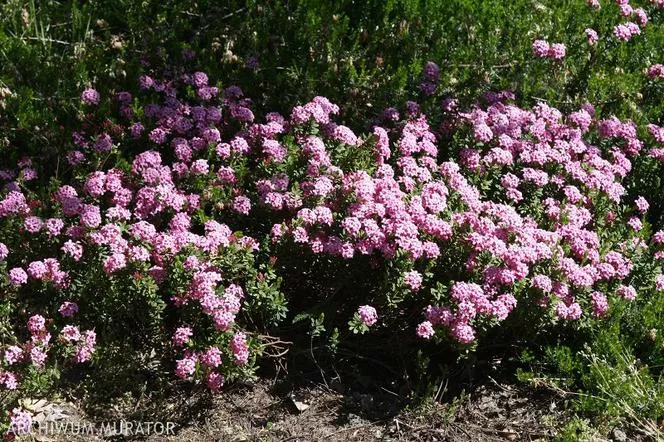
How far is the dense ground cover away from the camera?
4012 mm

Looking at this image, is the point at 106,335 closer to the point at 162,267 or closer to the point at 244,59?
the point at 162,267

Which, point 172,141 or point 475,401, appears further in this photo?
point 172,141

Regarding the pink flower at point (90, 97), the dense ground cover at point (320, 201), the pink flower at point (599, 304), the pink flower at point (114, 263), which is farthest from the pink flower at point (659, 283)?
the pink flower at point (90, 97)

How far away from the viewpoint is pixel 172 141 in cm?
484

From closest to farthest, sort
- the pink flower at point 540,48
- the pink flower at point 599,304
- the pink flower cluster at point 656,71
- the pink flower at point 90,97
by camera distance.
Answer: the pink flower at point 599,304
the pink flower at point 90,97
the pink flower at point 540,48
the pink flower cluster at point 656,71

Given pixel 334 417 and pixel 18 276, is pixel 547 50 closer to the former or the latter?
pixel 334 417

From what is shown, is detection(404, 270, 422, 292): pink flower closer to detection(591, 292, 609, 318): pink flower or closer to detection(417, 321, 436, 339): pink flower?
detection(417, 321, 436, 339): pink flower

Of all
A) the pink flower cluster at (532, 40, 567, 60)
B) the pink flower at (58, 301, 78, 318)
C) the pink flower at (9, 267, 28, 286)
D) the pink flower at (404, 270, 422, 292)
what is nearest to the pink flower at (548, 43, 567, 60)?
the pink flower cluster at (532, 40, 567, 60)

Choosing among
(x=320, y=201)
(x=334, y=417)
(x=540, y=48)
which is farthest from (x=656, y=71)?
(x=334, y=417)

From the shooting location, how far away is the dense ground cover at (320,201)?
13.2 ft

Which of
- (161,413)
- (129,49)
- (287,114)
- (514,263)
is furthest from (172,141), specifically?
(514,263)

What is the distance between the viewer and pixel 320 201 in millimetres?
4328

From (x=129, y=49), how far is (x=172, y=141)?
46.9 inches

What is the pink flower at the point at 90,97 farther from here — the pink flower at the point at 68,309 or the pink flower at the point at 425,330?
the pink flower at the point at 425,330
